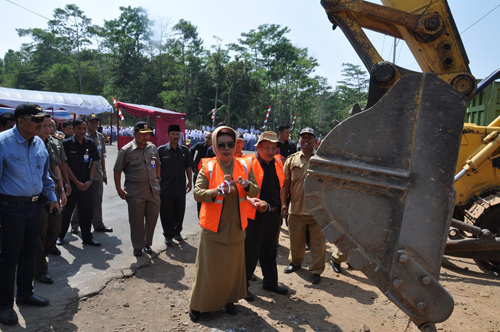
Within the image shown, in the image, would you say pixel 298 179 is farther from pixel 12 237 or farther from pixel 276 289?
pixel 12 237

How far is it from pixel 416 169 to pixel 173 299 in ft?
10.2

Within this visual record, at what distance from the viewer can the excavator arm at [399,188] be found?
2102mm

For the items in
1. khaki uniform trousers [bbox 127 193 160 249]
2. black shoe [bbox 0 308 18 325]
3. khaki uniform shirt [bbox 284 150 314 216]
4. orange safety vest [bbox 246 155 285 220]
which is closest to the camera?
black shoe [bbox 0 308 18 325]

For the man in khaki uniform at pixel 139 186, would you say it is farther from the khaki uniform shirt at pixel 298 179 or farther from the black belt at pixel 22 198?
the khaki uniform shirt at pixel 298 179

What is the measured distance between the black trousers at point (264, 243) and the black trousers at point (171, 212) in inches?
83.6

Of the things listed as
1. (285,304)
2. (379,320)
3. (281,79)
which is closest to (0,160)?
(285,304)

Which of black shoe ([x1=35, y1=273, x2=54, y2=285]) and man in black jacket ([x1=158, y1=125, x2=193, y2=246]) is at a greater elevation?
man in black jacket ([x1=158, y1=125, x2=193, y2=246])

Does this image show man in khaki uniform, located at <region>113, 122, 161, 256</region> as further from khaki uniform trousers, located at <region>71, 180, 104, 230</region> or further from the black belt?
the black belt

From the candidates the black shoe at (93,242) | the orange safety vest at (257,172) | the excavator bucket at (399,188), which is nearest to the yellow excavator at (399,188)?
the excavator bucket at (399,188)

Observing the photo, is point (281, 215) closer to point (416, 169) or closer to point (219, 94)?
point (416, 169)

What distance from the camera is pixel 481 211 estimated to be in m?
5.60

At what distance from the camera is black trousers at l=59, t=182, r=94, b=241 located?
565cm

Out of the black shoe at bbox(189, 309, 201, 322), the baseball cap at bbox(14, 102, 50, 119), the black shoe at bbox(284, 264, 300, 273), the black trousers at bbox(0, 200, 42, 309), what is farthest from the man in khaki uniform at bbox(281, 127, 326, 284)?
the baseball cap at bbox(14, 102, 50, 119)

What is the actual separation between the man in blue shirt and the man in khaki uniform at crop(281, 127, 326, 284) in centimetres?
287
